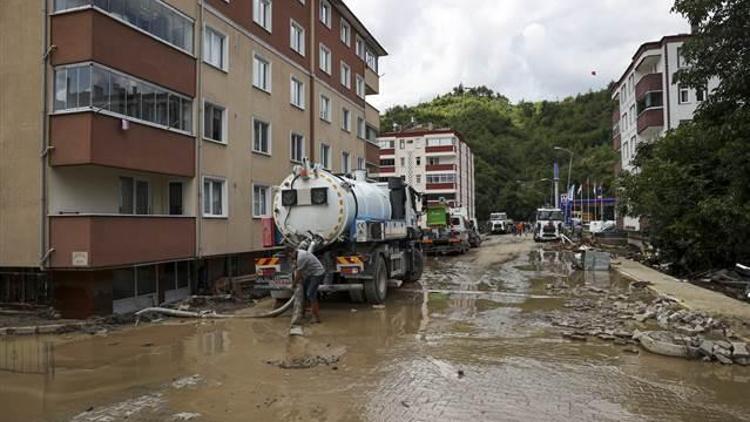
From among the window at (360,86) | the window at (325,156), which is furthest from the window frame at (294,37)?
the window at (360,86)

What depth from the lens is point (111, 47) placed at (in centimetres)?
1375

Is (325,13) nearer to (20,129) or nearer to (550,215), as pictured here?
(20,129)

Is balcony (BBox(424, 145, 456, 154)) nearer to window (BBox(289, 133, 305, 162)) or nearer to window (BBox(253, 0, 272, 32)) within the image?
window (BBox(289, 133, 305, 162))

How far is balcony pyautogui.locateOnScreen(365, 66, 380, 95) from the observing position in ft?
115

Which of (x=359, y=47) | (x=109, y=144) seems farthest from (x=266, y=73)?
(x=359, y=47)

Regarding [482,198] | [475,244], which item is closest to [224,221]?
[475,244]

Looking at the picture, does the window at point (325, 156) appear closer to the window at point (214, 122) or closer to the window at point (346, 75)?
the window at point (346, 75)

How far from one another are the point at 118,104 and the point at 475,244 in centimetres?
3239

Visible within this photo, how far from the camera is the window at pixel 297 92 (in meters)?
24.5

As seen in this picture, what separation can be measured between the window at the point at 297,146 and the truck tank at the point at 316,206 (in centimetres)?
1055

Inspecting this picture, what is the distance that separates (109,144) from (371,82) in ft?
78.4

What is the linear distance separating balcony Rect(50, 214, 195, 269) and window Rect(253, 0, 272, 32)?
972cm

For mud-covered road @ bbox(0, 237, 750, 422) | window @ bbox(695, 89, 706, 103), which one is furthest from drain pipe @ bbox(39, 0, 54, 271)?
window @ bbox(695, 89, 706, 103)

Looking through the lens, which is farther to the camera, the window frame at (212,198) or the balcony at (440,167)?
the balcony at (440,167)
